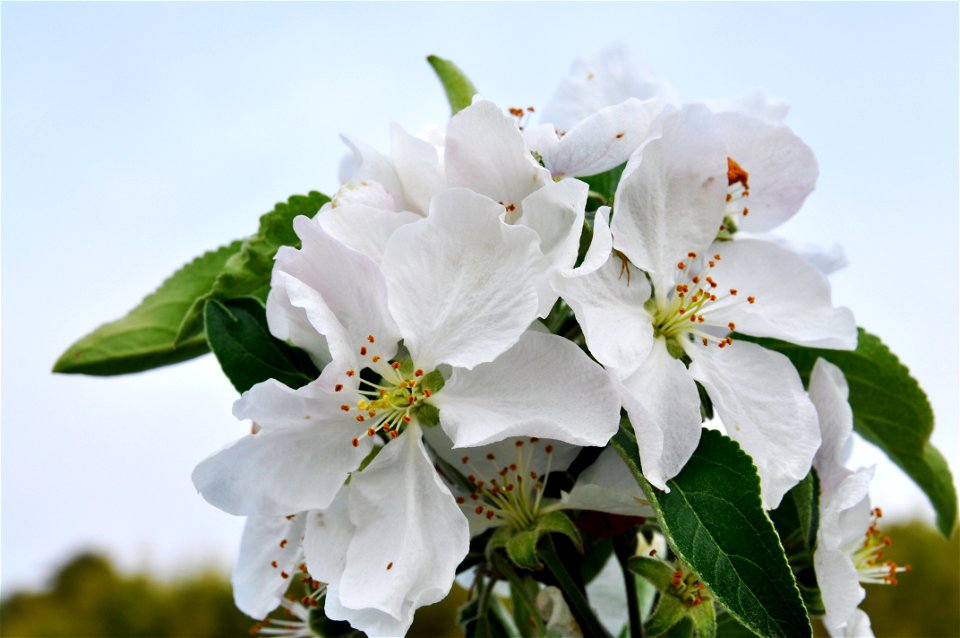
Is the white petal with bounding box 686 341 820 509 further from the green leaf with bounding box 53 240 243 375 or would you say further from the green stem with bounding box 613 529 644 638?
the green leaf with bounding box 53 240 243 375

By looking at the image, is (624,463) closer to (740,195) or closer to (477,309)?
(477,309)

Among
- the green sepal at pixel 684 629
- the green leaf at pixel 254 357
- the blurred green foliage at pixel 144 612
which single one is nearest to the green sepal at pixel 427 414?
the green leaf at pixel 254 357

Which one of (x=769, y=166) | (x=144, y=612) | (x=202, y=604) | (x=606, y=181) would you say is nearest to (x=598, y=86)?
(x=606, y=181)

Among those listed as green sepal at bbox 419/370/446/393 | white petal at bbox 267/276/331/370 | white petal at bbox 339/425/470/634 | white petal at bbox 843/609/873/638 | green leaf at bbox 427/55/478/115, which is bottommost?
white petal at bbox 843/609/873/638

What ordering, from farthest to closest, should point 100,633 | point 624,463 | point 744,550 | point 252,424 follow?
point 100,633 → point 252,424 → point 624,463 → point 744,550

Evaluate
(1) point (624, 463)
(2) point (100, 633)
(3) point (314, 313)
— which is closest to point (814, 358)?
(1) point (624, 463)

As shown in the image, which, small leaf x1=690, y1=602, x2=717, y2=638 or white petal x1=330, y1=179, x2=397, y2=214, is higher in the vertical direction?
white petal x1=330, y1=179, x2=397, y2=214

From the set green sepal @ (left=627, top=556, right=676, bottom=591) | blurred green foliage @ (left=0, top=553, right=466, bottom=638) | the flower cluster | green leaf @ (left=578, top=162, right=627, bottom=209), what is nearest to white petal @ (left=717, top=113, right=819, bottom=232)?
the flower cluster
